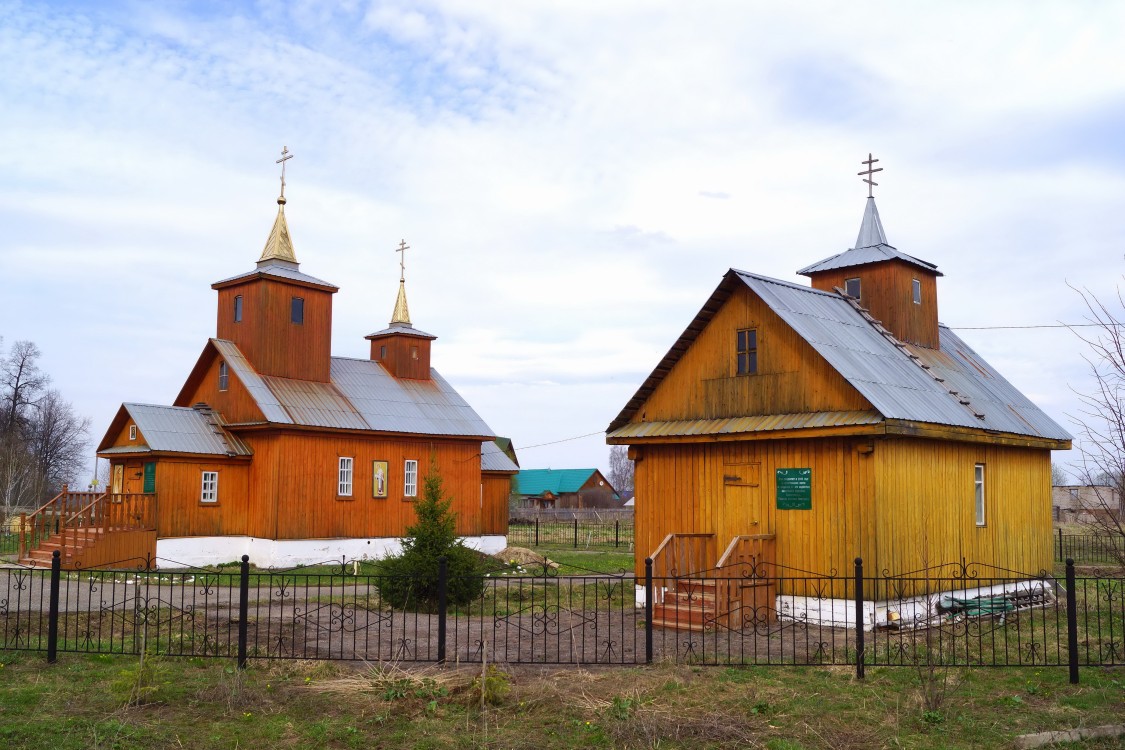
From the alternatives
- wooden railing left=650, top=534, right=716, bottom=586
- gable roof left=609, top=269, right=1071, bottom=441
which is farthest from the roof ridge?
wooden railing left=650, top=534, right=716, bottom=586

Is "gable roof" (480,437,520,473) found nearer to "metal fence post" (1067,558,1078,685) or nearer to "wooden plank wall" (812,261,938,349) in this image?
"wooden plank wall" (812,261,938,349)

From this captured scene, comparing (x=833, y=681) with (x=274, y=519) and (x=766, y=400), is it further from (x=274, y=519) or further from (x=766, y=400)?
(x=274, y=519)

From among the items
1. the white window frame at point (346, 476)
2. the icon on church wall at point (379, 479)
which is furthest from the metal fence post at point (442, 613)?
the icon on church wall at point (379, 479)

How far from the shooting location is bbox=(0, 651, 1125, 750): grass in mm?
8938

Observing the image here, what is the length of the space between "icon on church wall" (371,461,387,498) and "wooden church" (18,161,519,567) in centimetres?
3

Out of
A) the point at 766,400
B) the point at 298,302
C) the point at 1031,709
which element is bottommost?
the point at 1031,709

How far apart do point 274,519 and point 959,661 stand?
19.0m

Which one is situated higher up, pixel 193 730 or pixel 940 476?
pixel 940 476

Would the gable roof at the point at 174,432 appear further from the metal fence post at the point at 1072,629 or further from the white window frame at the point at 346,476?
the metal fence post at the point at 1072,629

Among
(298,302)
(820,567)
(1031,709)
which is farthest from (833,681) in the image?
(298,302)

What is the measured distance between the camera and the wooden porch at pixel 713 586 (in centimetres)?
1528

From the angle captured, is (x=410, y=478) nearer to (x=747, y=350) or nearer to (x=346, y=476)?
(x=346, y=476)

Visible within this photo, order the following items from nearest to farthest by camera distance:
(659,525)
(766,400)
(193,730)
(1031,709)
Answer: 1. (193,730)
2. (1031,709)
3. (766,400)
4. (659,525)

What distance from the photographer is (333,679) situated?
1091 centimetres
